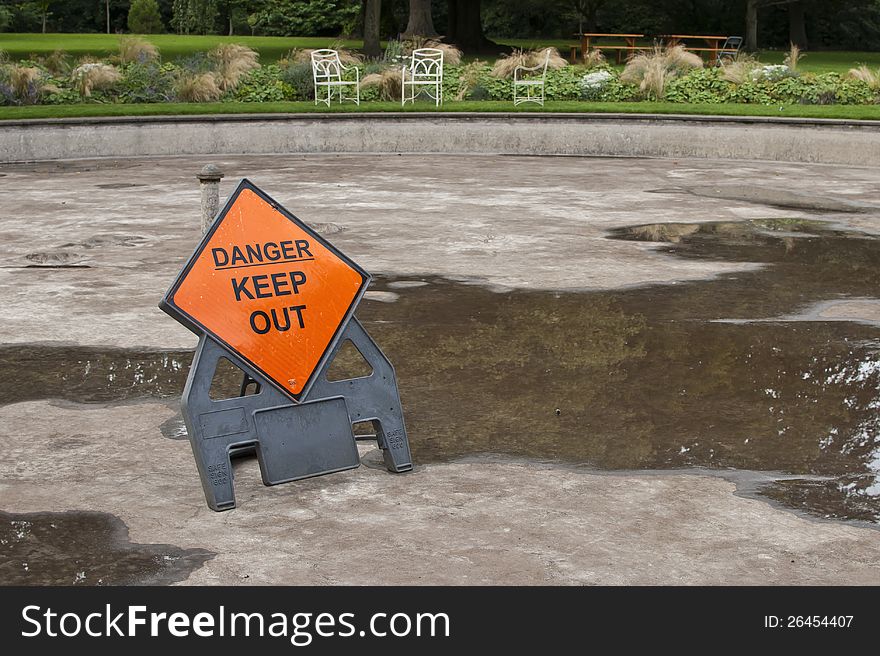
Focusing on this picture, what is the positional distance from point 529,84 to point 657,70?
10.3 ft

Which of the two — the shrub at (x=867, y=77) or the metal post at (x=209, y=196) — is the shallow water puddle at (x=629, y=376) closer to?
the metal post at (x=209, y=196)

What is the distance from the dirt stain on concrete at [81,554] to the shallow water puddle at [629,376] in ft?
4.31

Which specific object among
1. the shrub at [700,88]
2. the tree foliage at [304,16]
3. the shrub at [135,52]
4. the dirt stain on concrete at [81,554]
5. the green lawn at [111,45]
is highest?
the tree foliage at [304,16]

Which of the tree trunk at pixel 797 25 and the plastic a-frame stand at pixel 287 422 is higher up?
the tree trunk at pixel 797 25

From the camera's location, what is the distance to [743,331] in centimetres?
867

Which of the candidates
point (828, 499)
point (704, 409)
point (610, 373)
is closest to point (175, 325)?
point (610, 373)

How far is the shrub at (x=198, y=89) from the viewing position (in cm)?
2438

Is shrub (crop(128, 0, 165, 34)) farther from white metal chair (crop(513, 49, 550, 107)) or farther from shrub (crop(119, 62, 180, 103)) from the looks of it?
white metal chair (crop(513, 49, 550, 107))

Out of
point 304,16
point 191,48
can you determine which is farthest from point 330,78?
point 304,16

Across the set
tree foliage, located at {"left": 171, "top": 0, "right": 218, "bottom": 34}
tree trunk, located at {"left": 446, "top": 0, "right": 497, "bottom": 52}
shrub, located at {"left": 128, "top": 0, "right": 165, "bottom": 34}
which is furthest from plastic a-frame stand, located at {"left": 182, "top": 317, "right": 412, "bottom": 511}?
shrub, located at {"left": 128, "top": 0, "right": 165, "bottom": 34}

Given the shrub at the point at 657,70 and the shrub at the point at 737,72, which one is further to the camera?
the shrub at the point at 737,72

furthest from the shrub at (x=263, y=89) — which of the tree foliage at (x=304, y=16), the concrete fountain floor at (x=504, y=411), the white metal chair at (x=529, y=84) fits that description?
the tree foliage at (x=304, y=16)

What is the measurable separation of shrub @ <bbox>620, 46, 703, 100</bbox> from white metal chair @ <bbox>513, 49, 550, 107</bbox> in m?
1.88

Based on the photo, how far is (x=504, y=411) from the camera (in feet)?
22.8
